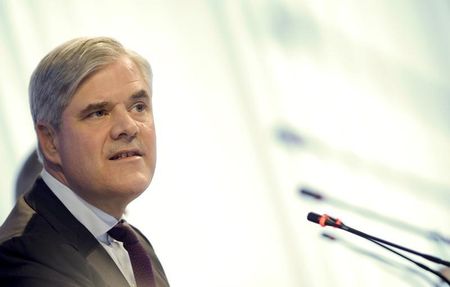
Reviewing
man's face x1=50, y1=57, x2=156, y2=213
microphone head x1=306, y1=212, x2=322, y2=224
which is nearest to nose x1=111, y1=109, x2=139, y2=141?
man's face x1=50, y1=57, x2=156, y2=213

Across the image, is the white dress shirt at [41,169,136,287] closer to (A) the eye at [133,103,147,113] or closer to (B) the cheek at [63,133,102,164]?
(B) the cheek at [63,133,102,164]

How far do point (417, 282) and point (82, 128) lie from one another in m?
2.32

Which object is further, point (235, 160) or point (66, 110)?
point (235, 160)

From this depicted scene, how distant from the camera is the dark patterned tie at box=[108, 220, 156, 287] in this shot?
1617 mm

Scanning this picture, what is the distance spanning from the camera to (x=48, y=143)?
A: 1.68 meters

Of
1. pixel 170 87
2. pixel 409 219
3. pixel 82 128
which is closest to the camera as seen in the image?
pixel 82 128

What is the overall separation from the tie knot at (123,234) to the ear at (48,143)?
0.62 feet

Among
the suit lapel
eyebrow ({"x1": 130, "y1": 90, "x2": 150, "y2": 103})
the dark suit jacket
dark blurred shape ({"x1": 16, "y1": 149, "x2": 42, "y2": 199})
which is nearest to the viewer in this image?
the dark suit jacket

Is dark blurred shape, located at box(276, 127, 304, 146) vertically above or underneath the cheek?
underneath

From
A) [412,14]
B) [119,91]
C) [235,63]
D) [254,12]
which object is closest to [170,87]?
[235,63]

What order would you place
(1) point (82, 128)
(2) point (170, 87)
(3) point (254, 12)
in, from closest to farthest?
(1) point (82, 128)
(2) point (170, 87)
(3) point (254, 12)

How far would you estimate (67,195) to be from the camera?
1632mm

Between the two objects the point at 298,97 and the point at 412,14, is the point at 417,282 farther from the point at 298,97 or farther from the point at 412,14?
the point at 412,14

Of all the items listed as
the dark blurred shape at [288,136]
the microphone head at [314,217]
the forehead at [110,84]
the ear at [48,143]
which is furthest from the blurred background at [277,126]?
the microphone head at [314,217]
